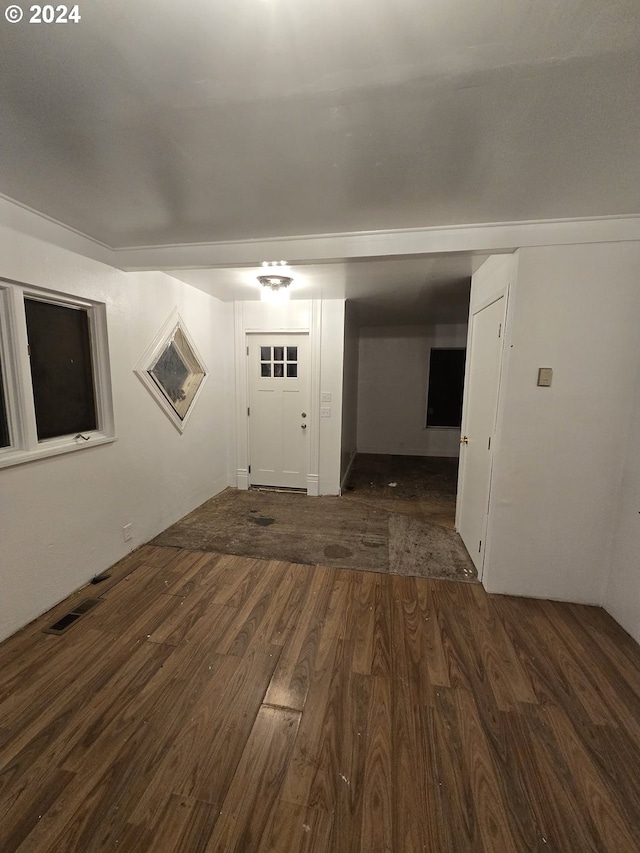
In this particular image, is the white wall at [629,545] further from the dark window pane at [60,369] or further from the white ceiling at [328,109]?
the dark window pane at [60,369]

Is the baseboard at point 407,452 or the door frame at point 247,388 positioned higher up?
the door frame at point 247,388

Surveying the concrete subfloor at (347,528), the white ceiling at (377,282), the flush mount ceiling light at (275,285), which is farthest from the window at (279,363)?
the concrete subfloor at (347,528)

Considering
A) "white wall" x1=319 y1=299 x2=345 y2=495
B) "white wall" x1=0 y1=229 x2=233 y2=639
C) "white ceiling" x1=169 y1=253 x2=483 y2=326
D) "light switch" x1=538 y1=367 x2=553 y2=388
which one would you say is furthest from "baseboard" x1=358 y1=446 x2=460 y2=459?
"light switch" x1=538 y1=367 x2=553 y2=388

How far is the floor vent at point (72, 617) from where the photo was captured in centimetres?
188

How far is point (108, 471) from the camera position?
2.45 meters

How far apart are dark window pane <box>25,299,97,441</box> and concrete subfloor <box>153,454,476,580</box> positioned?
128cm

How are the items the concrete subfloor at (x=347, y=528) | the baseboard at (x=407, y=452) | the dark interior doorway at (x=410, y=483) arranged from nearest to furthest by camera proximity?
the concrete subfloor at (x=347, y=528) < the dark interior doorway at (x=410, y=483) < the baseboard at (x=407, y=452)

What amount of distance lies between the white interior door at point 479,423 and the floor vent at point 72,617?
263cm

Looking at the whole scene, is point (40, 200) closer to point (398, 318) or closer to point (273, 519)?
point (273, 519)

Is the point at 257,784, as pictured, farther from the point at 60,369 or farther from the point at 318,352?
the point at 318,352

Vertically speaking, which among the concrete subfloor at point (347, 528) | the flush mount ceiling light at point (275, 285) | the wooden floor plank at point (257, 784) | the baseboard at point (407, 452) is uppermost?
the flush mount ceiling light at point (275, 285)

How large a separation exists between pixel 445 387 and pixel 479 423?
133 inches

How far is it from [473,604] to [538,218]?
2.36m

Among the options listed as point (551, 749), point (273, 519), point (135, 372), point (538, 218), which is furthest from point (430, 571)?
point (135, 372)
